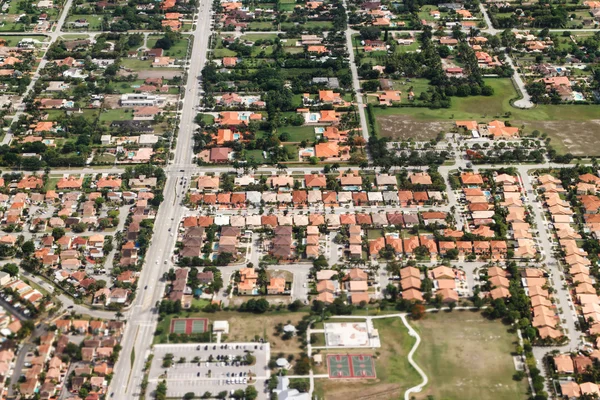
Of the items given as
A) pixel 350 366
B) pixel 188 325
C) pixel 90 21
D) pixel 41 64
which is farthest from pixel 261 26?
pixel 350 366

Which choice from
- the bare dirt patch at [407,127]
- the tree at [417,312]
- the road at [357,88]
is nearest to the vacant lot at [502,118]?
the bare dirt patch at [407,127]

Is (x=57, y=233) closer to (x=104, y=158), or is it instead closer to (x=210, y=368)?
(x=104, y=158)

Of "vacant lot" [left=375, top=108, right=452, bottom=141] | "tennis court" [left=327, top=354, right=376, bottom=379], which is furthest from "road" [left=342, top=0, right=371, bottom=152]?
"tennis court" [left=327, top=354, right=376, bottom=379]

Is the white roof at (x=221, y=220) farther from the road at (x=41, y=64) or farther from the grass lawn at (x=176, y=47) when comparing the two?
the grass lawn at (x=176, y=47)

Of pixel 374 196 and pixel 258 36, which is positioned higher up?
pixel 258 36

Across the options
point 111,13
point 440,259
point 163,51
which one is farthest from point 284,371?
point 111,13

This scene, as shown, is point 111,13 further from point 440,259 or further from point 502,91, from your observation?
point 440,259

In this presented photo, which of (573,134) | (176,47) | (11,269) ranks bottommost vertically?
(11,269)
